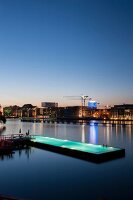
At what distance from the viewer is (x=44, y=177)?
25016 mm

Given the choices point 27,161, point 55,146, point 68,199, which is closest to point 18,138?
point 55,146

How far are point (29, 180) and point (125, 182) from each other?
951 centimetres

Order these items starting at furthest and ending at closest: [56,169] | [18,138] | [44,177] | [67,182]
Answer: [18,138] < [56,169] < [44,177] < [67,182]

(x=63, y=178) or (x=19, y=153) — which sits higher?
(x=19, y=153)

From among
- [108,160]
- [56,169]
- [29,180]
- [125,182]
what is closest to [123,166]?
[108,160]

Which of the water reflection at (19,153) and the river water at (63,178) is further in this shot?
the water reflection at (19,153)

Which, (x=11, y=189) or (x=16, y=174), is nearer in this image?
(x=11, y=189)

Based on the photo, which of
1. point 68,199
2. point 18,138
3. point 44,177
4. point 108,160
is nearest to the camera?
point 68,199

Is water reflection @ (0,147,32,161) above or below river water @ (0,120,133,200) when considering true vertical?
above

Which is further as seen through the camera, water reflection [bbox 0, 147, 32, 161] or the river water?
water reflection [bbox 0, 147, 32, 161]

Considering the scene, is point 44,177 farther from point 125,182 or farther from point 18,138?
point 18,138

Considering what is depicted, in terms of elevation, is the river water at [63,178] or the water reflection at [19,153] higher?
the water reflection at [19,153]

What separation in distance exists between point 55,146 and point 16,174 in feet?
39.3

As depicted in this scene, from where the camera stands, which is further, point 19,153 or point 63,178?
point 19,153
